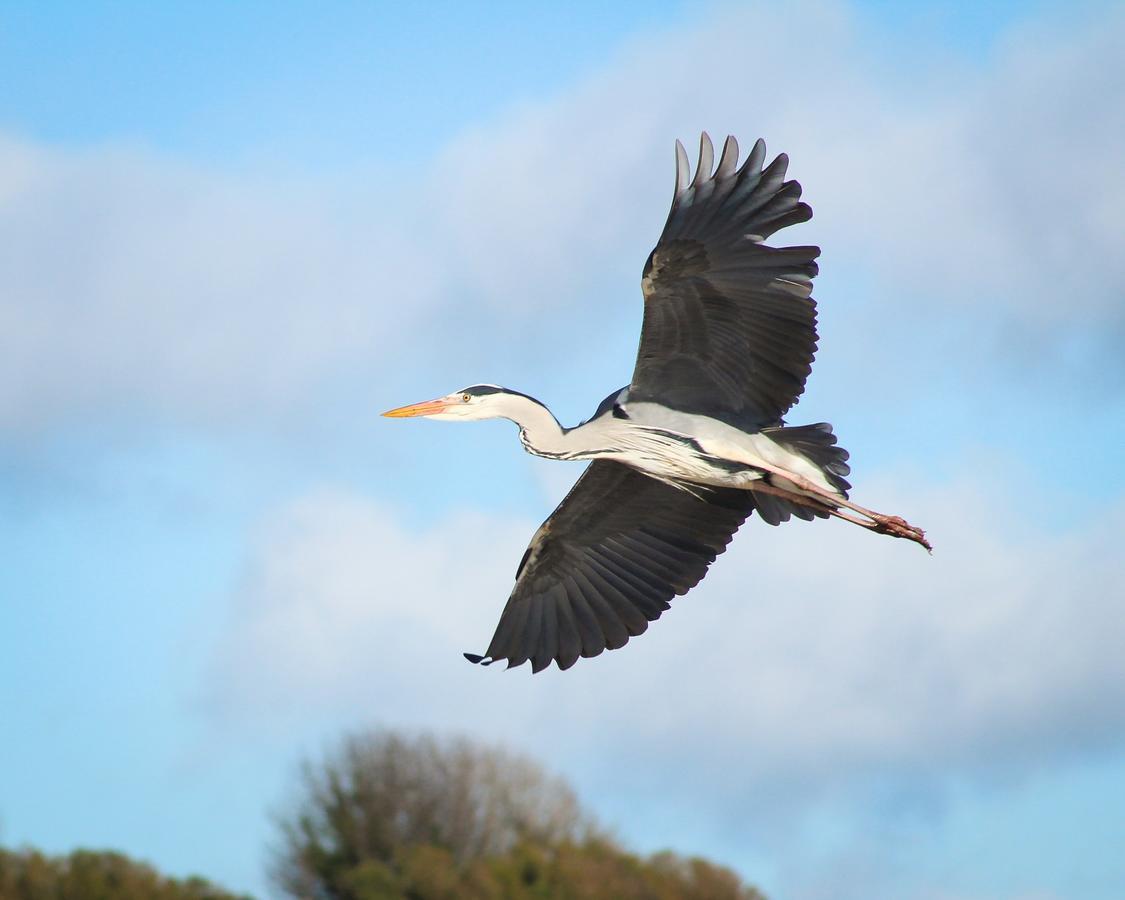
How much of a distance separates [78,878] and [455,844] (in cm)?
1080

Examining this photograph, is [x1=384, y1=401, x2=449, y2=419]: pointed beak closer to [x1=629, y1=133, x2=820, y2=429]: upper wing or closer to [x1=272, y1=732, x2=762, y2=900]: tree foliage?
[x1=629, y1=133, x2=820, y2=429]: upper wing

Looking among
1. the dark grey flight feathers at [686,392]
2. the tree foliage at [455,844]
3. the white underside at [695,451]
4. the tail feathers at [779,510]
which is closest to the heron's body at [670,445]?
the white underside at [695,451]

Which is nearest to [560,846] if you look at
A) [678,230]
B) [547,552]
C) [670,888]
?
[670,888]

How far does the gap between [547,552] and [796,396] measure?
248 cm

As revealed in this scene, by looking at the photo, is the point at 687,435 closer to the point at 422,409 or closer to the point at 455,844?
the point at 422,409

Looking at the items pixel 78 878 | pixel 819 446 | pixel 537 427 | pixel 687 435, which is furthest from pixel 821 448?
pixel 78 878

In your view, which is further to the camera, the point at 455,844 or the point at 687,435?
the point at 455,844

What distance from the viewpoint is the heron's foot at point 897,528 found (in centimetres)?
1225

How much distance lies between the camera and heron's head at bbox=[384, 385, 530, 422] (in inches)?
497

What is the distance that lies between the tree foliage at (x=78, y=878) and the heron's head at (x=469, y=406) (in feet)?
101

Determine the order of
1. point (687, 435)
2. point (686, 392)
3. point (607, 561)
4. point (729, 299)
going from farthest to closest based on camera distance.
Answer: point (607, 561), point (686, 392), point (687, 435), point (729, 299)

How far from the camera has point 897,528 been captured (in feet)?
40.3

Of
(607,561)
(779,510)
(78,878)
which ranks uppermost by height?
(78,878)

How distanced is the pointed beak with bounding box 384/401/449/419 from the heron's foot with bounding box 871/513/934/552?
318 cm
